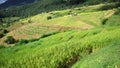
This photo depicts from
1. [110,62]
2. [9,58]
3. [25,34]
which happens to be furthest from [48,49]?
[25,34]

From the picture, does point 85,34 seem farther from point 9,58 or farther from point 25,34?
point 25,34

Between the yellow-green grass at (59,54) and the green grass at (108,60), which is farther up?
the green grass at (108,60)

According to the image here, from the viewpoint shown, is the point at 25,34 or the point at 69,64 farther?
the point at 25,34

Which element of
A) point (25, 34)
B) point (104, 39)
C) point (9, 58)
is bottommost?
point (25, 34)

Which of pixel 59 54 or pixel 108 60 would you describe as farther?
pixel 59 54

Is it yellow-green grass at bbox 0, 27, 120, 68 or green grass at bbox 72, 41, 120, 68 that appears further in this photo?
yellow-green grass at bbox 0, 27, 120, 68

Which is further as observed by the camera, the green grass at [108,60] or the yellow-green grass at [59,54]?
the yellow-green grass at [59,54]

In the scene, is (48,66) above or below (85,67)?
below

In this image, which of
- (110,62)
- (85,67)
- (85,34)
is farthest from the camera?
(85,34)

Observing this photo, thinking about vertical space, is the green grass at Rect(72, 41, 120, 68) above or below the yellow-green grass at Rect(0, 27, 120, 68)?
above

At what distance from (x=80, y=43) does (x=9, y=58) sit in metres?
10.3

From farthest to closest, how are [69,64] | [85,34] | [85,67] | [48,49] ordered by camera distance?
[85,34]
[48,49]
[69,64]
[85,67]

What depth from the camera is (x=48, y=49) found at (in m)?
39.3

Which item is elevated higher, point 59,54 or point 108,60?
point 108,60
